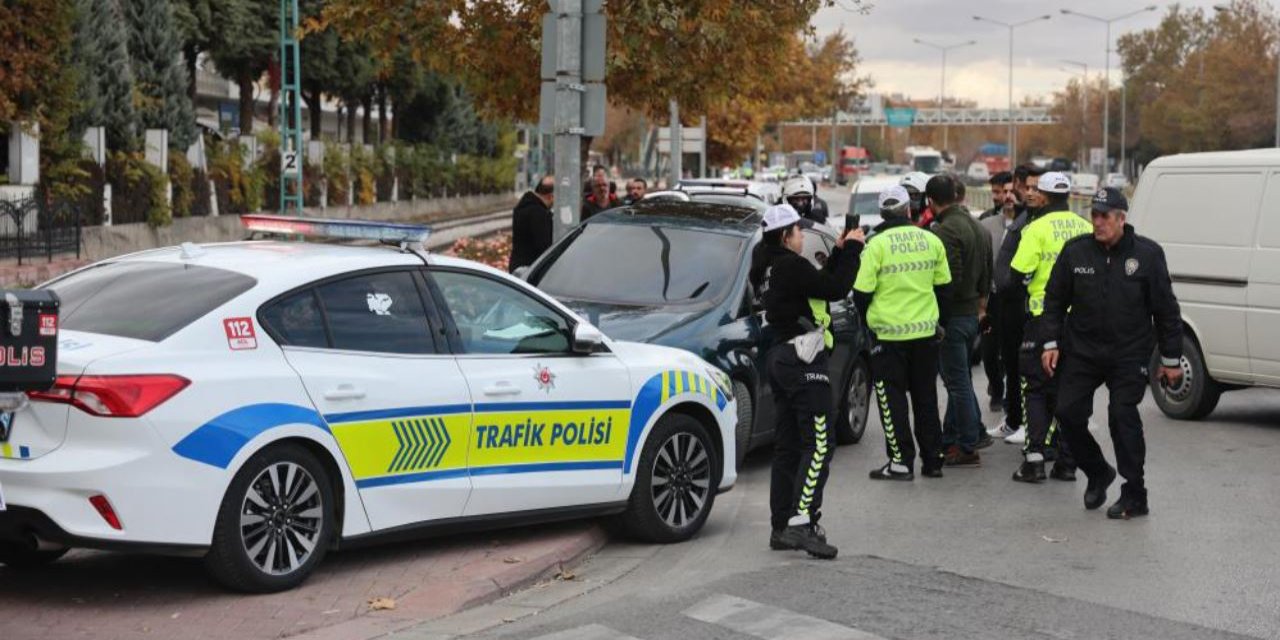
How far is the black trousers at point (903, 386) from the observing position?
1083 centimetres

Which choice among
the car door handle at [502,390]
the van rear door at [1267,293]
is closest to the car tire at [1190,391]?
the van rear door at [1267,293]

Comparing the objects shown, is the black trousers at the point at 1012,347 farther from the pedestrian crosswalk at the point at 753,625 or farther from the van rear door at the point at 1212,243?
the pedestrian crosswalk at the point at 753,625

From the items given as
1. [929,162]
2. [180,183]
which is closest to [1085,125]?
[929,162]

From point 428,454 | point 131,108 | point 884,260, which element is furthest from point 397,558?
point 131,108

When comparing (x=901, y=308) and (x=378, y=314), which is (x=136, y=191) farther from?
(x=378, y=314)

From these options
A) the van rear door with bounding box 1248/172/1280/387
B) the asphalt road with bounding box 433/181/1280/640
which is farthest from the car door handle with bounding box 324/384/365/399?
the van rear door with bounding box 1248/172/1280/387

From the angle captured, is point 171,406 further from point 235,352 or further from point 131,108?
point 131,108

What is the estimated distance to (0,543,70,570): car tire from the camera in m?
7.68

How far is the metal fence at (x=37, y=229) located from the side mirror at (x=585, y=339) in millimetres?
26118

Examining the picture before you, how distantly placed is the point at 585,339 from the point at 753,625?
6.28 ft

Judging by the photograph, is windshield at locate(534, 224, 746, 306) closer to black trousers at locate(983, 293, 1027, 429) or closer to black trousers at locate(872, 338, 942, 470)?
black trousers at locate(872, 338, 942, 470)

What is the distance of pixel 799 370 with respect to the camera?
8609mm

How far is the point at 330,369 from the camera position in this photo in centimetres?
744

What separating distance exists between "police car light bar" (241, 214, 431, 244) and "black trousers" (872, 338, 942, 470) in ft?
11.9
